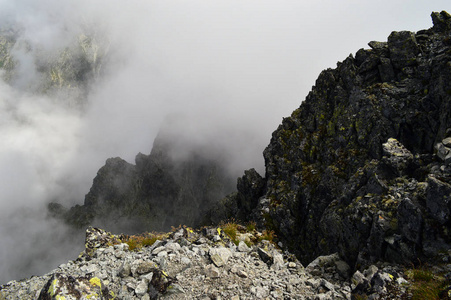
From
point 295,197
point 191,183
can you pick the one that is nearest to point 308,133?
point 295,197

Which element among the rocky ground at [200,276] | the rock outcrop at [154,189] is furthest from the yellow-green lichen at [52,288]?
the rock outcrop at [154,189]

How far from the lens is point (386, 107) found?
90.1ft

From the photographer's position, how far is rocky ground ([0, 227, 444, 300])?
911cm

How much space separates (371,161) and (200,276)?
67.6 ft

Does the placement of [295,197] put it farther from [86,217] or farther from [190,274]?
[86,217]

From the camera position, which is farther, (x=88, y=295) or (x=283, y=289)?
(x=283, y=289)

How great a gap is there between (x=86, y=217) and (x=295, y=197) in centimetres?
19942

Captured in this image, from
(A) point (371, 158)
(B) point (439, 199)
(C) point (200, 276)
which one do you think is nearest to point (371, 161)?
(A) point (371, 158)

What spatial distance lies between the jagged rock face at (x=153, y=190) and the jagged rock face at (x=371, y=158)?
130 metres

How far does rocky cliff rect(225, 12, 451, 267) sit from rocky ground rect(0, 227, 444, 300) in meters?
3.08

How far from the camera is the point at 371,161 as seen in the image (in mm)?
22844

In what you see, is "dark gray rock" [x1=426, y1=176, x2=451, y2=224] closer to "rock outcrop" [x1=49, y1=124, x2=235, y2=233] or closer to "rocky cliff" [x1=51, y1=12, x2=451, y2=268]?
"rocky cliff" [x1=51, y1=12, x2=451, y2=268]

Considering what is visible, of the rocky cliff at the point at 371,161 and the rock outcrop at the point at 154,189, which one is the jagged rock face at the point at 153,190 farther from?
the rocky cliff at the point at 371,161

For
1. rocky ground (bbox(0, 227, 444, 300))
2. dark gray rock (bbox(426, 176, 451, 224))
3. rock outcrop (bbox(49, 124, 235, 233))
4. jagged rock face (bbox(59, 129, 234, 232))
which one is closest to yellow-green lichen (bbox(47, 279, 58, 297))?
rocky ground (bbox(0, 227, 444, 300))
